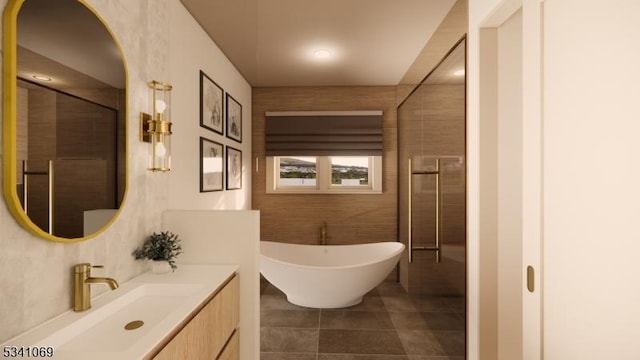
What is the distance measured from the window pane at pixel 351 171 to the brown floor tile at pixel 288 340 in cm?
200

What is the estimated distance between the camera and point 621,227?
0.83 m

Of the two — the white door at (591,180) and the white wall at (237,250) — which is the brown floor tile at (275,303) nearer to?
the white wall at (237,250)

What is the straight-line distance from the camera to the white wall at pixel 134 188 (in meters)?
1.00

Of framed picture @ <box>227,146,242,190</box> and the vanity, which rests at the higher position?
framed picture @ <box>227,146,242,190</box>

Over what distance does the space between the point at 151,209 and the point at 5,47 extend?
973mm

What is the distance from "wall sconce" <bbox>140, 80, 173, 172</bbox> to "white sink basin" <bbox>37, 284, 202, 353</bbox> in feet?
2.18

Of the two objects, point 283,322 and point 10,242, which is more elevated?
point 10,242

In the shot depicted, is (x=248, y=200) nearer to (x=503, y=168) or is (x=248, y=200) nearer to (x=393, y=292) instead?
(x=393, y=292)

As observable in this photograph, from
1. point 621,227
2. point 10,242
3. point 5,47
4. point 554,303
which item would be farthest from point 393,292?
point 5,47

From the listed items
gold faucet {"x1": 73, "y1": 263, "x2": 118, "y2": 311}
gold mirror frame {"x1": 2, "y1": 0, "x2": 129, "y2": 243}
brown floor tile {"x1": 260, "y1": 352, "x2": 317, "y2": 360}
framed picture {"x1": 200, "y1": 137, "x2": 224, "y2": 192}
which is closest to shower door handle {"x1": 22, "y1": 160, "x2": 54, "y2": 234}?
gold mirror frame {"x1": 2, "y1": 0, "x2": 129, "y2": 243}

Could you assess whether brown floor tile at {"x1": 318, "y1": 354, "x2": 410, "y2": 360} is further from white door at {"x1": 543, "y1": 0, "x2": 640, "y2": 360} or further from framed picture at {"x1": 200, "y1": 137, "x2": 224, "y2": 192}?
framed picture at {"x1": 200, "y1": 137, "x2": 224, "y2": 192}

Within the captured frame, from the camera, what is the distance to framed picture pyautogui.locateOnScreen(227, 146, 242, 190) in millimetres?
3172

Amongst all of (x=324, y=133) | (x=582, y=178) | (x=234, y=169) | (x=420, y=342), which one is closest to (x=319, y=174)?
(x=324, y=133)

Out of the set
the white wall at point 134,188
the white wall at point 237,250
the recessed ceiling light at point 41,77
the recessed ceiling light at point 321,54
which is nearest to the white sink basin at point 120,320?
the white wall at point 134,188
